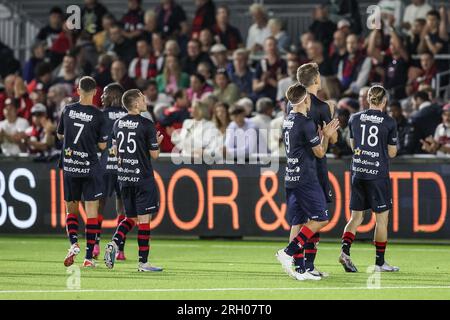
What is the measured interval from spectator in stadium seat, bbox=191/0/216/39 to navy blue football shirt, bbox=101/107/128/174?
8.73 metres

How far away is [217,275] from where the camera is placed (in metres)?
14.5

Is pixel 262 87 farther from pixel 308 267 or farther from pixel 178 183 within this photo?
pixel 308 267

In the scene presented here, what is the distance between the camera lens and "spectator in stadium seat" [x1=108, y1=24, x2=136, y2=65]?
982 inches

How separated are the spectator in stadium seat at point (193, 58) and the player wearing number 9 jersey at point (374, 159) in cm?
939

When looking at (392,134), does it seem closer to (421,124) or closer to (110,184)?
(110,184)

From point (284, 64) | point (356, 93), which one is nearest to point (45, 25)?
point (284, 64)

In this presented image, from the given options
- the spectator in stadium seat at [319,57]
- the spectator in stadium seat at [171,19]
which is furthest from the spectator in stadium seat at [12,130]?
the spectator in stadium seat at [319,57]

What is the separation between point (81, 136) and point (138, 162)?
94cm

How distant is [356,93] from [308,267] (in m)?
8.21

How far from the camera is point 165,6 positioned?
2523 centimetres

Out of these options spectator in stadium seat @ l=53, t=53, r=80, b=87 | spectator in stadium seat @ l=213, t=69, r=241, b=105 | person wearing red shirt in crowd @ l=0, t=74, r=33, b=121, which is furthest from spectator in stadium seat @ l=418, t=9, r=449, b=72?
person wearing red shirt in crowd @ l=0, t=74, r=33, b=121

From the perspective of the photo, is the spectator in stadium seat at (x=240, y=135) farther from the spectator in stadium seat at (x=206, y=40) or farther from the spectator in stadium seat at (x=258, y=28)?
the spectator in stadium seat at (x=258, y=28)

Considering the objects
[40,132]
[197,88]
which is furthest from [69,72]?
[197,88]
